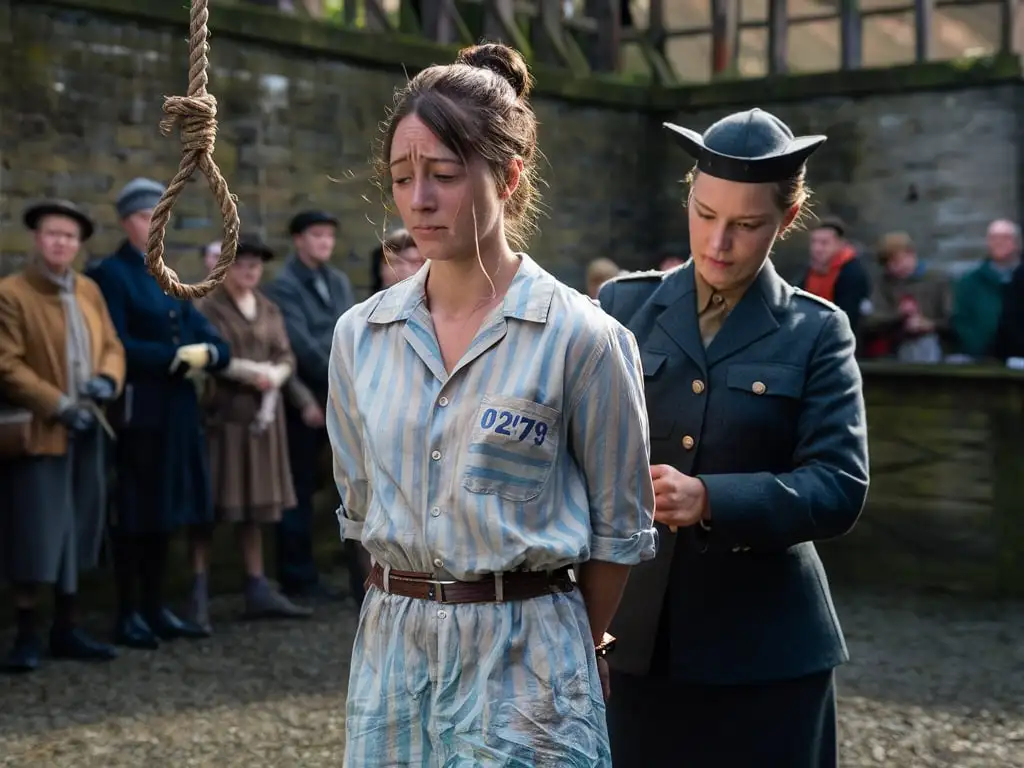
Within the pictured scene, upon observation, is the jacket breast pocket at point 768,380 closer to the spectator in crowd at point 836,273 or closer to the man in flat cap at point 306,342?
the man in flat cap at point 306,342

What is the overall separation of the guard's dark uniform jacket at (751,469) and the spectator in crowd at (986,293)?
853 cm

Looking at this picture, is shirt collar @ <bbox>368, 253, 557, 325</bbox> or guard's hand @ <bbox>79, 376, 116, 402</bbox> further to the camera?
guard's hand @ <bbox>79, 376, 116, 402</bbox>

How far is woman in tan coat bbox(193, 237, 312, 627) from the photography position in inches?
338

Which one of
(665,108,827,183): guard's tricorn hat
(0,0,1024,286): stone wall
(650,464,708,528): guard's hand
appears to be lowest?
(650,464,708,528): guard's hand

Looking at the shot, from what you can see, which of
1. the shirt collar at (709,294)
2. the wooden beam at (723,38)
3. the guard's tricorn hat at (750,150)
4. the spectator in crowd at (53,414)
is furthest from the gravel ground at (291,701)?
the wooden beam at (723,38)

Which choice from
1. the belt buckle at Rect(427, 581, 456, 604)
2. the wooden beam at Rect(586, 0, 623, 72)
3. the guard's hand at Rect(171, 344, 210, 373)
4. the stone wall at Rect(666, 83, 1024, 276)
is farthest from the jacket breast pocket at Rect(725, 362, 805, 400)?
the wooden beam at Rect(586, 0, 623, 72)

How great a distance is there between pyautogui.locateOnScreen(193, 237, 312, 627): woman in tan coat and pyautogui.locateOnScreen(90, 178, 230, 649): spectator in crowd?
0.28 meters

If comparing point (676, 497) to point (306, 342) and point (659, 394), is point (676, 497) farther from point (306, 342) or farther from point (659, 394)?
point (306, 342)

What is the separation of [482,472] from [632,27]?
14.2 m

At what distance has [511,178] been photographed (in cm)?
267

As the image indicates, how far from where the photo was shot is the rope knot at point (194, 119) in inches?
105

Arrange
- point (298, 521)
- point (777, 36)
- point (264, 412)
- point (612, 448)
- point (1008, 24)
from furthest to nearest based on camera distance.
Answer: point (777, 36)
point (1008, 24)
point (298, 521)
point (264, 412)
point (612, 448)

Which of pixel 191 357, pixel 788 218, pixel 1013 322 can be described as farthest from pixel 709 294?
pixel 1013 322

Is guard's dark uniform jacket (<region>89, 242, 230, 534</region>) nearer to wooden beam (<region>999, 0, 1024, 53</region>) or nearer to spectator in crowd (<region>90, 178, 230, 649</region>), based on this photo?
spectator in crowd (<region>90, 178, 230, 649</region>)
